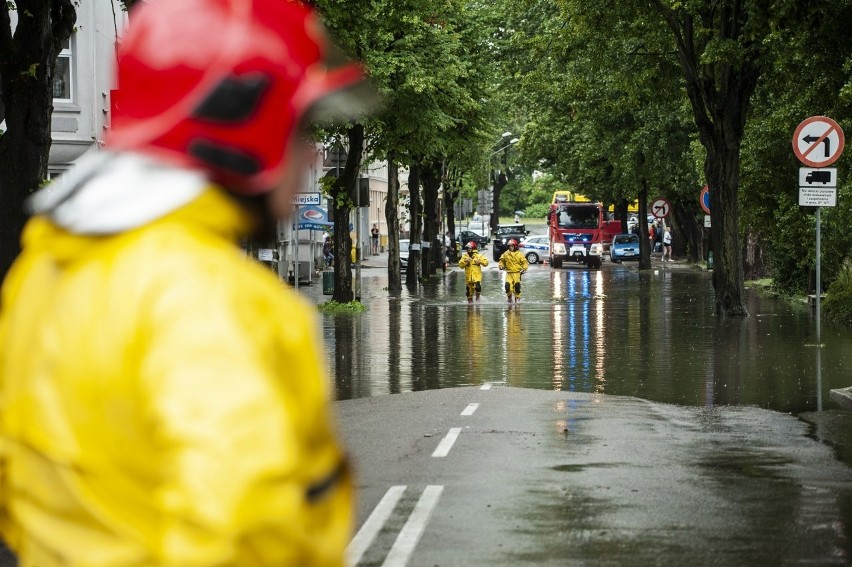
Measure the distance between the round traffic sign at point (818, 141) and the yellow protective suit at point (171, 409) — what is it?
64.3ft

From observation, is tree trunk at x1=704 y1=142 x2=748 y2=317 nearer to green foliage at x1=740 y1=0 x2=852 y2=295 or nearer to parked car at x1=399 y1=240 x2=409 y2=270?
green foliage at x1=740 y1=0 x2=852 y2=295

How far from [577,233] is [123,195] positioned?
69315 millimetres

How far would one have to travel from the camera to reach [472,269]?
127 ft

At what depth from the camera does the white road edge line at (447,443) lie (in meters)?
11.8

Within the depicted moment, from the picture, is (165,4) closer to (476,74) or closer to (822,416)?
(822,416)

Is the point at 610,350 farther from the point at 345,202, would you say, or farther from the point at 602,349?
the point at 345,202

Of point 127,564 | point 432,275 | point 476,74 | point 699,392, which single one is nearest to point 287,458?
point 127,564

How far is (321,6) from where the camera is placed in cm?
2270

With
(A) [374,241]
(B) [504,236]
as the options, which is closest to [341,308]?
(A) [374,241]

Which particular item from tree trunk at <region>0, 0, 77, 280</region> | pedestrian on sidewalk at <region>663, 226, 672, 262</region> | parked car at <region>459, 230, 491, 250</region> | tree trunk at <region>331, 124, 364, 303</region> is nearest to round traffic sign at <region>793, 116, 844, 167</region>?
tree trunk at <region>0, 0, 77, 280</region>

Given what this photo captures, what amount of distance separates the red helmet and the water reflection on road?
13.4 m

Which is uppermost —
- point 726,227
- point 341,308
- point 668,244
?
point 726,227

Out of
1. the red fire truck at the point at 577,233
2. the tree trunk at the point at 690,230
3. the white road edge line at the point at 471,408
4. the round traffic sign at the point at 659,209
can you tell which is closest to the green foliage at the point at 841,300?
the white road edge line at the point at 471,408

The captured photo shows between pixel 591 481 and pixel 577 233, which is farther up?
pixel 577 233
